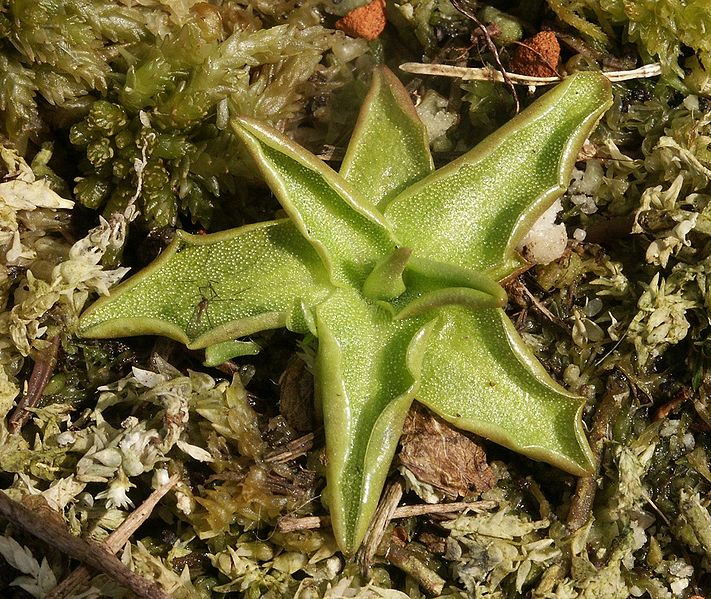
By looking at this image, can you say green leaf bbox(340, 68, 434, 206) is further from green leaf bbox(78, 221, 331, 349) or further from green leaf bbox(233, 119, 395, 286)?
green leaf bbox(78, 221, 331, 349)

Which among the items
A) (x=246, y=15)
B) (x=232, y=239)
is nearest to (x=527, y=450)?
(x=232, y=239)

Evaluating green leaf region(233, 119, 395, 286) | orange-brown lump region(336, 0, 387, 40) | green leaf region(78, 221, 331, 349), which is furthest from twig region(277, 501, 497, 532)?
orange-brown lump region(336, 0, 387, 40)

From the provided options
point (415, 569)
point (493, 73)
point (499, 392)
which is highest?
point (493, 73)

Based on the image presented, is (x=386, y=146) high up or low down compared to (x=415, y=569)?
up

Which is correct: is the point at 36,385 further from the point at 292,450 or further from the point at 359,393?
the point at 359,393

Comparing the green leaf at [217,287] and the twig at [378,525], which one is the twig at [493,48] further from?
the twig at [378,525]

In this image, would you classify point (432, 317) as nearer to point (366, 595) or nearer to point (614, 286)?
point (614, 286)

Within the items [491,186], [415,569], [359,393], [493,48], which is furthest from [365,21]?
[415,569]

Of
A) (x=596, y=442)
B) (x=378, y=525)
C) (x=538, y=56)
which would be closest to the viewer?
(x=378, y=525)
